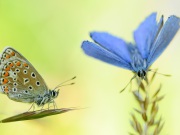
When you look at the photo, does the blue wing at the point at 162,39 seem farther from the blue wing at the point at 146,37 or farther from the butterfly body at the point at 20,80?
the butterfly body at the point at 20,80

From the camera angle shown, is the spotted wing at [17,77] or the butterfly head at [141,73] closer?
the butterfly head at [141,73]

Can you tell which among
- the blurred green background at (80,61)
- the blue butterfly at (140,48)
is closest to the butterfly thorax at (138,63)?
the blue butterfly at (140,48)

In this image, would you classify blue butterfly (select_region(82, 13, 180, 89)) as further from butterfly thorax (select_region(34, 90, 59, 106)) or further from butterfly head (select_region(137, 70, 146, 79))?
butterfly thorax (select_region(34, 90, 59, 106))

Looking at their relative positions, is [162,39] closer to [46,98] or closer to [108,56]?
[108,56]

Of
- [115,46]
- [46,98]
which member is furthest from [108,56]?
[46,98]

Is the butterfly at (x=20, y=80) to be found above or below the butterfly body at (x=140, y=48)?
below

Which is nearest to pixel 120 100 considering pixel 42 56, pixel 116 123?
pixel 116 123
